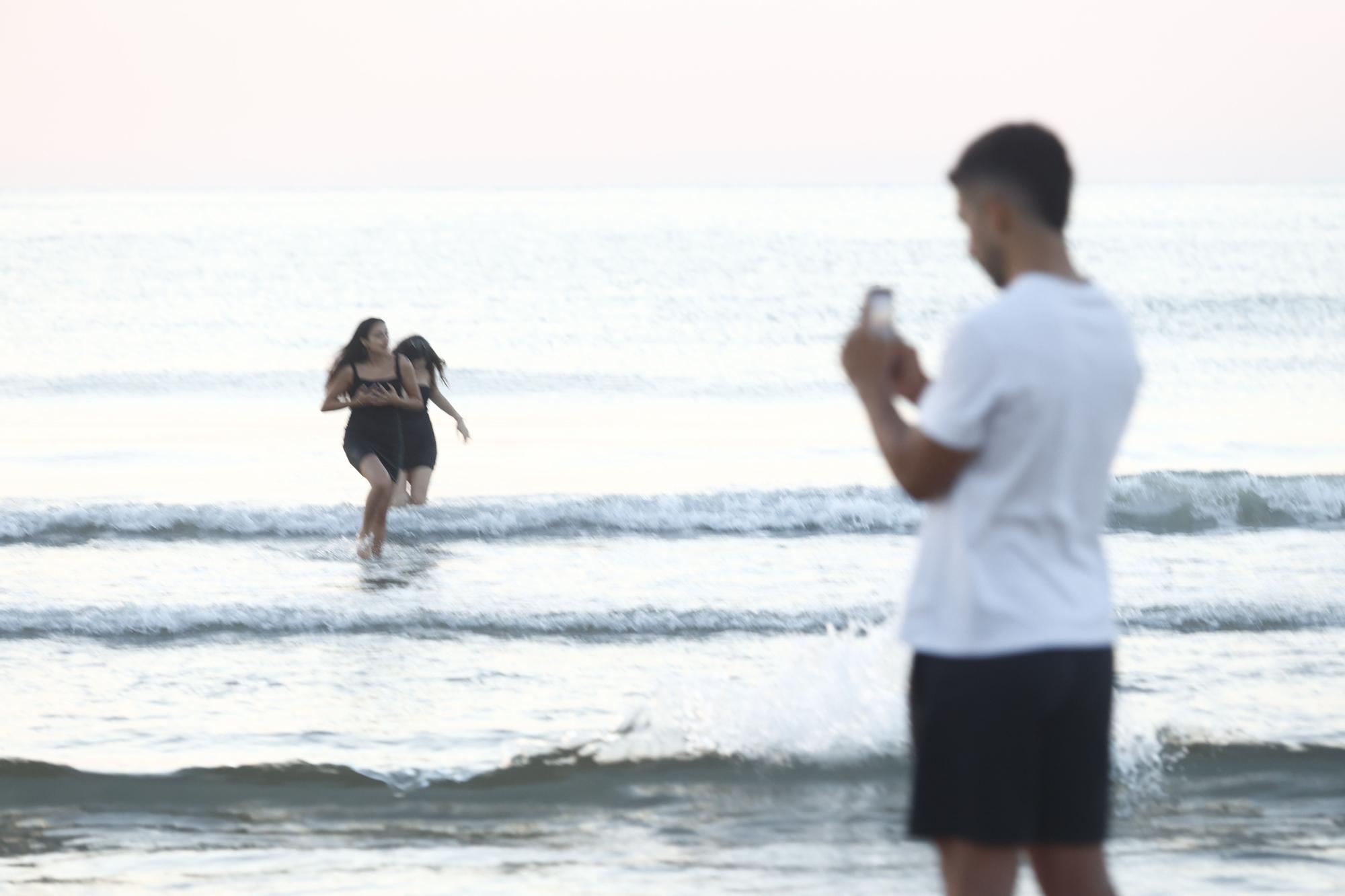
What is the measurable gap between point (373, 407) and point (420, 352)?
784 mm

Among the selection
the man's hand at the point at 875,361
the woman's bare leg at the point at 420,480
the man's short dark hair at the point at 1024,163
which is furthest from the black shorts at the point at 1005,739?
the woman's bare leg at the point at 420,480

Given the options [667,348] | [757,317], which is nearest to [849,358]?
[667,348]

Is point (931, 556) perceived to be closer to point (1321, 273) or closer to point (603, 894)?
point (603, 894)

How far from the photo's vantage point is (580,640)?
27.0ft

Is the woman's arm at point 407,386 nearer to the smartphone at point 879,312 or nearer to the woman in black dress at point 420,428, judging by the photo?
the woman in black dress at point 420,428

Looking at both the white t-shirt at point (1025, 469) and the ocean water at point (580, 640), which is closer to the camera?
the white t-shirt at point (1025, 469)

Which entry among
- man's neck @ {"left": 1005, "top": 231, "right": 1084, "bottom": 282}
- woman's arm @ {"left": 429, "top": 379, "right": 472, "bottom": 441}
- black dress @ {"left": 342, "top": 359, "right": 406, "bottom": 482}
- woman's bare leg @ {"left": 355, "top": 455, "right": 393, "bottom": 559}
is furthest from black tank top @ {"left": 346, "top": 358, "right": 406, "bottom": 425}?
man's neck @ {"left": 1005, "top": 231, "right": 1084, "bottom": 282}

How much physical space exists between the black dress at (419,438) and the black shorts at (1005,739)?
9.24 metres

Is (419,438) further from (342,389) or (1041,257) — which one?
(1041,257)

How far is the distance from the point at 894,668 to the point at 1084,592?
3.91m

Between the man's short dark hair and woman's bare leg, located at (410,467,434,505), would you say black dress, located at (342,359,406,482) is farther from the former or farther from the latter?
the man's short dark hair

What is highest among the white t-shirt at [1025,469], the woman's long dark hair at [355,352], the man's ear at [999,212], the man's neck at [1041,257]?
the woman's long dark hair at [355,352]

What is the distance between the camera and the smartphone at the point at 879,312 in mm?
2459

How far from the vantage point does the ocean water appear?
498cm
